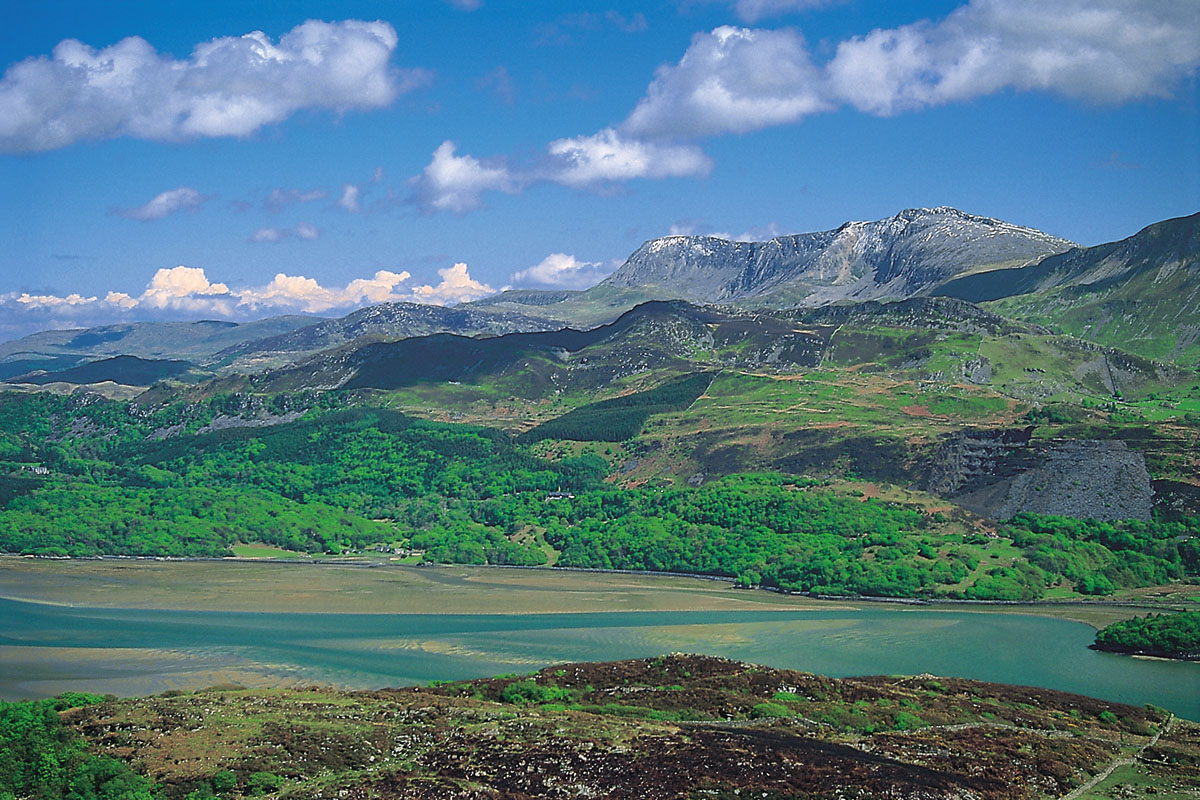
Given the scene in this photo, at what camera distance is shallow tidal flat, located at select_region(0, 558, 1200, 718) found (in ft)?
319

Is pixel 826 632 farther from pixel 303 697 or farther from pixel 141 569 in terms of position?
pixel 141 569

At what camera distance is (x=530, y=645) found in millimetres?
109625

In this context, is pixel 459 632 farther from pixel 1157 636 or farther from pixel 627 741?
pixel 627 741

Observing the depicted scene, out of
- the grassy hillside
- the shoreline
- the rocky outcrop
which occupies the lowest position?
the shoreline

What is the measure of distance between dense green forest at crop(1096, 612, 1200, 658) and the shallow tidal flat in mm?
3168

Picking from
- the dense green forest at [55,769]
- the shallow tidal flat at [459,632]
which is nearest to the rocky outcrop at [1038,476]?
the shallow tidal flat at [459,632]

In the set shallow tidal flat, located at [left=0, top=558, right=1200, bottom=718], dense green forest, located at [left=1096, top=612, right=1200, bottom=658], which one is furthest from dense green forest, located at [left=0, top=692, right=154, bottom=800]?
dense green forest, located at [left=1096, top=612, right=1200, bottom=658]

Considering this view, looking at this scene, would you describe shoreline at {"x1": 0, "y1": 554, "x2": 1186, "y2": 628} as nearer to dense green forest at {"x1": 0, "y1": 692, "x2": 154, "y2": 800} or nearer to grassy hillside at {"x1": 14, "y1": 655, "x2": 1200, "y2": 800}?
grassy hillside at {"x1": 14, "y1": 655, "x2": 1200, "y2": 800}

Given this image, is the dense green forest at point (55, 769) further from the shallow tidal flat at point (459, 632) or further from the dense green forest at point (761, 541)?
the dense green forest at point (761, 541)

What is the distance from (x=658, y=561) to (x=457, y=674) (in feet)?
258

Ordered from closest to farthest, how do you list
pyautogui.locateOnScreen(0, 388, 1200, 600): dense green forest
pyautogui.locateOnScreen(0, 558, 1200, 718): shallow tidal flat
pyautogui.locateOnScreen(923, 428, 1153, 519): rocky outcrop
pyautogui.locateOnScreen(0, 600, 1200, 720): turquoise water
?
pyautogui.locateOnScreen(0, 600, 1200, 720): turquoise water → pyautogui.locateOnScreen(0, 558, 1200, 718): shallow tidal flat → pyautogui.locateOnScreen(0, 388, 1200, 600): dense green forest → pyautogui.locateOnScreen(923, 428, 1153, 519): rocky outcrop

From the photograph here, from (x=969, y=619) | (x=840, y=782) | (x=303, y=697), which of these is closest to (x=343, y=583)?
(x=969, y=619)

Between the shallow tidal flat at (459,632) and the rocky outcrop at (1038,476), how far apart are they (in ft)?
104

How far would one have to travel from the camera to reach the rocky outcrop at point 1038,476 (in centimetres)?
16012
